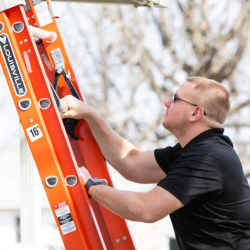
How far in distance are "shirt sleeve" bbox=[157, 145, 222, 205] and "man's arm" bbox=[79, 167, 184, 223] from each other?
40 millimetres

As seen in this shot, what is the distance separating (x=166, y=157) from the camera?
2900 mm

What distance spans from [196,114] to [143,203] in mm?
635

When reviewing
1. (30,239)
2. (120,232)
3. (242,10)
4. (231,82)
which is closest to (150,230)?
(231,82)

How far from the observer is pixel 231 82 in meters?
9.29

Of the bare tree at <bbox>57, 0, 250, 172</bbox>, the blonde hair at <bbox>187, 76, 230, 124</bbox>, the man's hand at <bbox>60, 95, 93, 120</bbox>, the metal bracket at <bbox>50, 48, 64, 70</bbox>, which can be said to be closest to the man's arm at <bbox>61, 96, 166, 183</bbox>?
the man's hand at <bbox>60, 95, 93, 120</bbox>

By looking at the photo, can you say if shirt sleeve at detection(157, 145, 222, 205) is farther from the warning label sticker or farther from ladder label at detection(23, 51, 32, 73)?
the warning label sticker

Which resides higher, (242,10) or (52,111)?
(242,10)

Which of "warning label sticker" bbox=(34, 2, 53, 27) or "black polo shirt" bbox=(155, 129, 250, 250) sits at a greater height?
"warning label sticker" bbox=(34, 2, 53, 27)

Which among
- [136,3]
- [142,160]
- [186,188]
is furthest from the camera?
[136,3]

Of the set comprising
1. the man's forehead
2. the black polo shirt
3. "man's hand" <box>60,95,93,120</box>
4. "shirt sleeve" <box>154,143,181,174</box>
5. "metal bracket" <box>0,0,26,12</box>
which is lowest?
the black polo shirt

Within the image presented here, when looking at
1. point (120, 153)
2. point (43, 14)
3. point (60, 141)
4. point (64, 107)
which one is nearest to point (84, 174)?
point (60, 141)

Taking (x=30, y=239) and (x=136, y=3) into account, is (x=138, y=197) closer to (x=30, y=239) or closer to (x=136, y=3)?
(x=30, y=239)

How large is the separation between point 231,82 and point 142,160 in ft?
22.1

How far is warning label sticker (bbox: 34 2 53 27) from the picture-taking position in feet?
8.38
